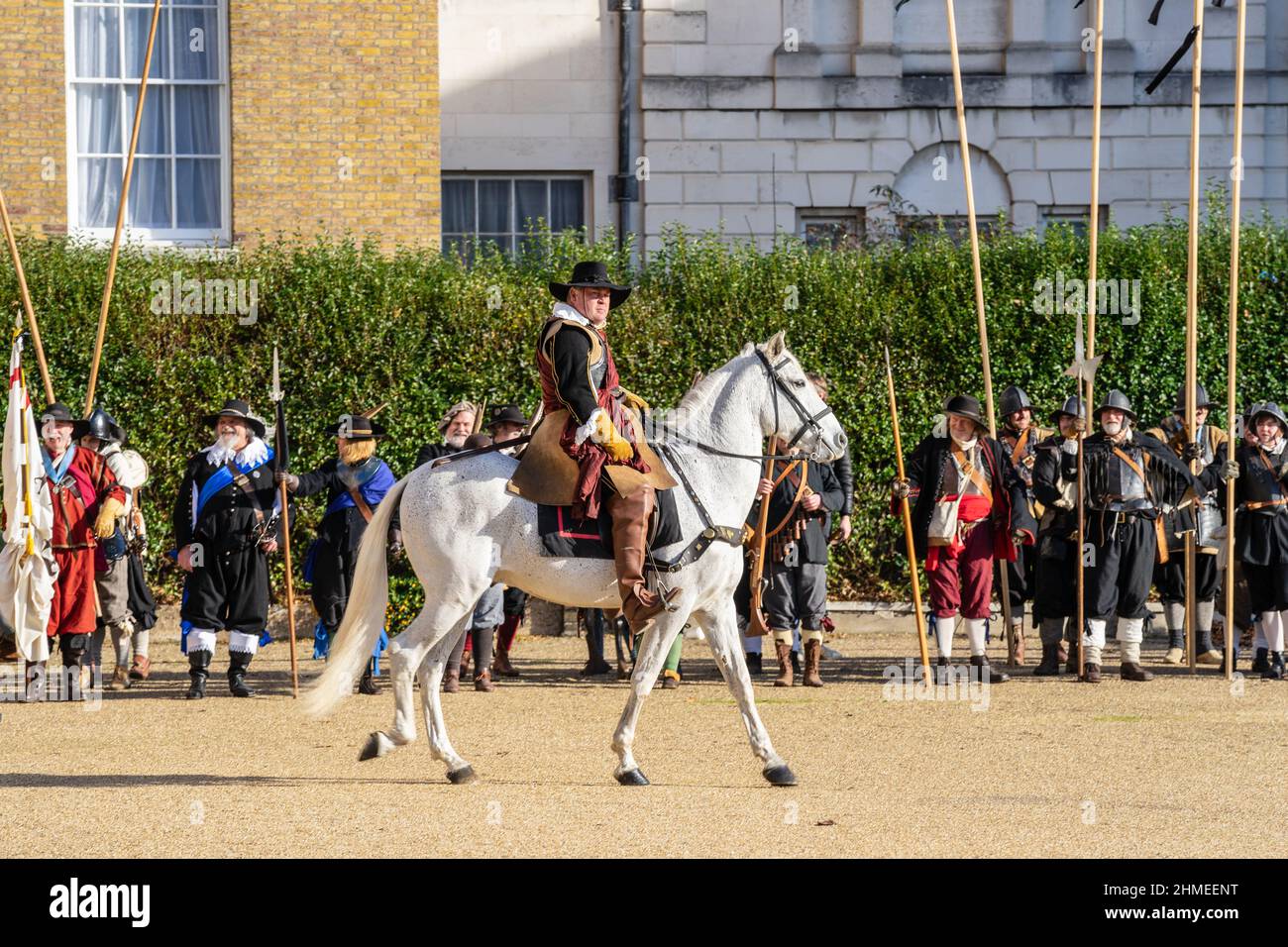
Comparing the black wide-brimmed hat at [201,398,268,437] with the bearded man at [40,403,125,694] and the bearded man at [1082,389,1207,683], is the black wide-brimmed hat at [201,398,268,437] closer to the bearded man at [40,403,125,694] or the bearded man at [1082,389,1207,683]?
the bearded man at [40,403,125,694]

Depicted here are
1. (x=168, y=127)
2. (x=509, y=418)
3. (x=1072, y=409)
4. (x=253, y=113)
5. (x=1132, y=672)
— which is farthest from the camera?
(x=168, y=127)

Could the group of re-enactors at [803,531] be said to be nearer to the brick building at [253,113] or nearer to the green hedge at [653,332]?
the green hedge at [653,332]

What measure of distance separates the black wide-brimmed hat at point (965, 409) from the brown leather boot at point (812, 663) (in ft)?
6.58

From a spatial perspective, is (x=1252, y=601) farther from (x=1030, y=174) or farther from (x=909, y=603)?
(x=1030, y=174)

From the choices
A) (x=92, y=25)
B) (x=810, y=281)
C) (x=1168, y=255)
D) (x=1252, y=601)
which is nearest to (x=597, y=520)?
(x=1252, y=601)

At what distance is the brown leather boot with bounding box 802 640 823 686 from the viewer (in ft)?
44.0

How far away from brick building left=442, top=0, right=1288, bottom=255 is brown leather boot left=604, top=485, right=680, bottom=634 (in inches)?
524

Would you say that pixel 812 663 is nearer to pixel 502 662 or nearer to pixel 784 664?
pixel 784 664

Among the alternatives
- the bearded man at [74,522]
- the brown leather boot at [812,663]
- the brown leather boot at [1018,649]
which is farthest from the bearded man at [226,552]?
the brown leather boot at [1018,649]

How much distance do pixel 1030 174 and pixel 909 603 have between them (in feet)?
24.9

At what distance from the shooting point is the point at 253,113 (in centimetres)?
1955

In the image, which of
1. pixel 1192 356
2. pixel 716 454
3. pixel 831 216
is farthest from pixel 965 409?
pixel 831 216

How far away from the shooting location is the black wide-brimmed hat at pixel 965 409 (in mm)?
13625

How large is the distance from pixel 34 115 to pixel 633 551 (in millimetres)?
12662
